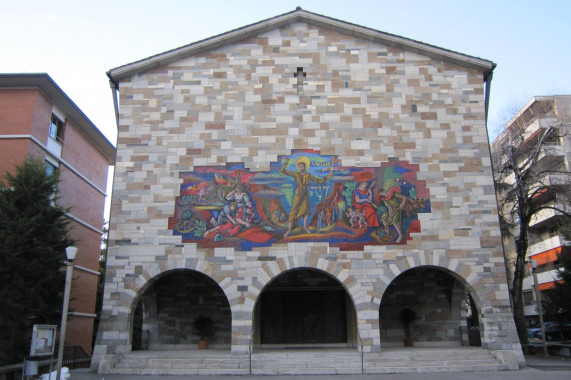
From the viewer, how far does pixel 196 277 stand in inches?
708

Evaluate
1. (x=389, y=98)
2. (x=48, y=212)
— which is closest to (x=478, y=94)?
(x=389, y=98)

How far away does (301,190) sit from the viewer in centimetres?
1563

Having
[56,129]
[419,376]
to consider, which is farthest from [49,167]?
[419,376]

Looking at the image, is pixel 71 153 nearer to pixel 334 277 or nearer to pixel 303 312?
pixel 303 312

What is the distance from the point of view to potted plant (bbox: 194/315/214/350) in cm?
1684

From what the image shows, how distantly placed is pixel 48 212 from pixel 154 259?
11.3 feet

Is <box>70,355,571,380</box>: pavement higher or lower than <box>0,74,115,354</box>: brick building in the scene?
lower

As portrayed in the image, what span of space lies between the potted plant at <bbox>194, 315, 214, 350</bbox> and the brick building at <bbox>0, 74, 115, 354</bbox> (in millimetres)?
4116

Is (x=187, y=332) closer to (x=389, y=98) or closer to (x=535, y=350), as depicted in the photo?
(x=389, y=98)

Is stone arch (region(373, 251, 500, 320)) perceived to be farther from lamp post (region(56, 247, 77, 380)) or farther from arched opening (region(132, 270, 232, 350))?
lamp post (region(56, 247, 77, 380))

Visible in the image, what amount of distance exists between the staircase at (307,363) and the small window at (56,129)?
1014 centimetres

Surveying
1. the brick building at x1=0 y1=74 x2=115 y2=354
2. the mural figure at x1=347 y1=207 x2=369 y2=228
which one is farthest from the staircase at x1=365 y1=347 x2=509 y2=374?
the brick building at x1=0 y1=74 x2=115 y2=354

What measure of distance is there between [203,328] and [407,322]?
7223 mm

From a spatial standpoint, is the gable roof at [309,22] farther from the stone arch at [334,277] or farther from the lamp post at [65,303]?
the stone arch at [334,277]
